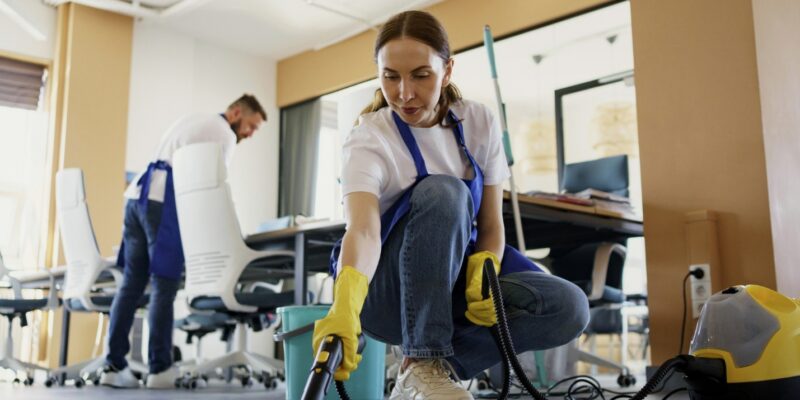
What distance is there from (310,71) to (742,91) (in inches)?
205

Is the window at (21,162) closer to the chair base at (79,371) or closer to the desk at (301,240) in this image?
the chair base at (79,371)

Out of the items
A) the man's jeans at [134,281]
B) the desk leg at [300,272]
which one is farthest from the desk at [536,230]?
the man's jeans at [134,281]

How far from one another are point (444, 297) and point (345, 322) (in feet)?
0.85

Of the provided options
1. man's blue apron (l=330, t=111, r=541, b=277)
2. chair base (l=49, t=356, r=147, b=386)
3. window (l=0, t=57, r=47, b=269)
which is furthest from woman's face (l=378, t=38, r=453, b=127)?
window (l=0, t=57, r=47, b=269)

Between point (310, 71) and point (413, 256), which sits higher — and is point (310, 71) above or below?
above

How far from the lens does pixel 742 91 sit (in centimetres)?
254

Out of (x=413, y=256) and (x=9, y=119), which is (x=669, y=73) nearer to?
(x=413, y=256)

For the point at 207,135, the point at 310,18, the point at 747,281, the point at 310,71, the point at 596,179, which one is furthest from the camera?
the point at 310,71

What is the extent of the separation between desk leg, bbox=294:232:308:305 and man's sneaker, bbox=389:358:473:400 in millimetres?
1915

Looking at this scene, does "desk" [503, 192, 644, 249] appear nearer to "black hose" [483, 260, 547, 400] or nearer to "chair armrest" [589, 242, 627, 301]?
"chair armrest" [589, 242, 627, 301]

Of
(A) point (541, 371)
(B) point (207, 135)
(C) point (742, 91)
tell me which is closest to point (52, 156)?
(B) point (207, 135)

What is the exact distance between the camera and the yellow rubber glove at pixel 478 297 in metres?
1.32

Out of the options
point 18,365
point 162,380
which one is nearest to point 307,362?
point 162,380

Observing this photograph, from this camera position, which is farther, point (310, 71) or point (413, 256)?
point (310, 71)
